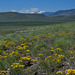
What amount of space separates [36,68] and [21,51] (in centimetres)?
214

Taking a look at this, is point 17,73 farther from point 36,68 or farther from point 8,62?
point 8,62

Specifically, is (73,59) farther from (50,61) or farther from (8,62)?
(8,62)

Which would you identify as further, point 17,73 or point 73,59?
point 73,59

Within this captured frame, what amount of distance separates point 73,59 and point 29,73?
5.50 ft

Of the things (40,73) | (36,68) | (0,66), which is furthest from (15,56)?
(40,73)

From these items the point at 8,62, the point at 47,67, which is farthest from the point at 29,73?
the point at 8,62

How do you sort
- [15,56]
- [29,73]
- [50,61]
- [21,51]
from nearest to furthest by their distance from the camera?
[29,73] → [50,61] → [15,56] → [21,51]

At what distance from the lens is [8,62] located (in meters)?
4.37

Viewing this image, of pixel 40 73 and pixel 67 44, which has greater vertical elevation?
pixel 67 44

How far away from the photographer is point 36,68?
12.6 feet

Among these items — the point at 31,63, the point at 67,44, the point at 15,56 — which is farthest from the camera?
the point at 67,44

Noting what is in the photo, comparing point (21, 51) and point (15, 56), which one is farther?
point (21, 51)

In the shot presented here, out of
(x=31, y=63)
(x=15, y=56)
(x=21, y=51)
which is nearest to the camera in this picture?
(x=31, y=63)

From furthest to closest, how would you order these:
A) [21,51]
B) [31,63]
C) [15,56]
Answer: [21,51] < [15,56] < [31,63]
